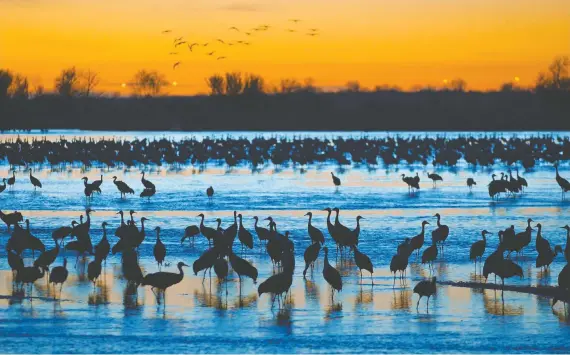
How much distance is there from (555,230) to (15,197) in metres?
14.0

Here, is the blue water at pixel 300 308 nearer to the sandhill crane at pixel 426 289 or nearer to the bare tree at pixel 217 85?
the sandhill crane at pixel 426 289

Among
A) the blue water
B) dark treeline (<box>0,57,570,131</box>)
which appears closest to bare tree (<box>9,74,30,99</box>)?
dark treeline (<box>0,57,570,131</box>)

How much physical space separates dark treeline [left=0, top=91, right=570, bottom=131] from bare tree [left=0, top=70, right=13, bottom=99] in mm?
4088

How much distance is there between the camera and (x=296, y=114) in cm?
10131

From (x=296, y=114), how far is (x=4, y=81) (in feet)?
98.0

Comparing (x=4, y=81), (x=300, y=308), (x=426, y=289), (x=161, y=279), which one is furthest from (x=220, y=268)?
(x=4, y=81)

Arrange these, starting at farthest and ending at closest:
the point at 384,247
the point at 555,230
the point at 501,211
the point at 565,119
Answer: the point at 565,119 → the point at 501,211 → the point at 555,230 → the point at 384,247

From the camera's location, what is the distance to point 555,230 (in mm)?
17875

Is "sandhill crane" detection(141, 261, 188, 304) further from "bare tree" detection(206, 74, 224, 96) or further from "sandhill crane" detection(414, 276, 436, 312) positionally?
"bare tree" detection(206, 74, 224, 96)

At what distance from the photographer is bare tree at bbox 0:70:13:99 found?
85.9m

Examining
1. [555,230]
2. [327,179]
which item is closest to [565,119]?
[327,179]

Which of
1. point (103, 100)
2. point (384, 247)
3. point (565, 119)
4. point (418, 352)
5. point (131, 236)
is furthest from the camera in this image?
point (103, 100)

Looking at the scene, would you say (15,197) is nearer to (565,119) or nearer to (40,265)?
(40,265)

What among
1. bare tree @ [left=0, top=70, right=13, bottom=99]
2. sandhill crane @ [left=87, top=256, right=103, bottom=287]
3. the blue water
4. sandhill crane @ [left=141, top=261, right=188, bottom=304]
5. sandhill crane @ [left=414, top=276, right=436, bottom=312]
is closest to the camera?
the blue water
